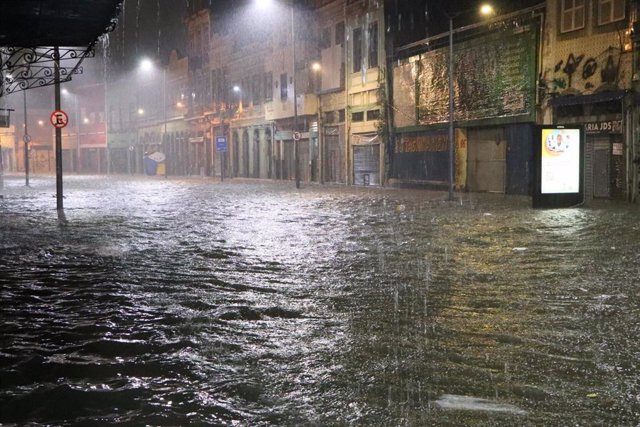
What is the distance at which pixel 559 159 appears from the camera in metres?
20.0

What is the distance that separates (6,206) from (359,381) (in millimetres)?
22061

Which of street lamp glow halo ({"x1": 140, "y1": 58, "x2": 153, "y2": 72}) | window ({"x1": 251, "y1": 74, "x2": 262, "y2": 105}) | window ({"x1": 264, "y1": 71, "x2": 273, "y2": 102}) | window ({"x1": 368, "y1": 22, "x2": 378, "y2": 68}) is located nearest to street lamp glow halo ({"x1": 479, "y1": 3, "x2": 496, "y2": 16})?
window ({"x1": 368, "y1": 22, "x2": 378, "y2": 68})

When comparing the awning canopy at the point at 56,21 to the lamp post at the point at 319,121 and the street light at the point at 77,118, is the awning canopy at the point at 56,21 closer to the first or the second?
the lamp post at the point at 319,121

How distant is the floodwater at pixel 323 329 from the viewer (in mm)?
4539

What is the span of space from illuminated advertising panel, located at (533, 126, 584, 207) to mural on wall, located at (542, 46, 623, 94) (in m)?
4.37

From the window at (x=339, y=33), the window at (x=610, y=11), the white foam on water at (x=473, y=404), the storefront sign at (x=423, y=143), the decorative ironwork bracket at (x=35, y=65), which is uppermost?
the window at (x=339, y=33)

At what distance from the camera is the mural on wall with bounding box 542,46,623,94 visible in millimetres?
23062

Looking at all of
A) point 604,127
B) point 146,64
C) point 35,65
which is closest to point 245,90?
point 146,64

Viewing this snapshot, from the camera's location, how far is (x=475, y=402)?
14.9 ft

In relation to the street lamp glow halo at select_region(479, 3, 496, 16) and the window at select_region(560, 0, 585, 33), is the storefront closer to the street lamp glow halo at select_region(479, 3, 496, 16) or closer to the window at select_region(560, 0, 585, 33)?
the window at select_region(560, 0, 585, 33)

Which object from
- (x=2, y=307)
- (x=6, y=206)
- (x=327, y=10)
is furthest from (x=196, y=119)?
(x=2, y=307)

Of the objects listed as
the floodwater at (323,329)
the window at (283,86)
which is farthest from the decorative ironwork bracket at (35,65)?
the window at (283,86)

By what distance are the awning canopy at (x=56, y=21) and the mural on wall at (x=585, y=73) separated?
16572 millimetres

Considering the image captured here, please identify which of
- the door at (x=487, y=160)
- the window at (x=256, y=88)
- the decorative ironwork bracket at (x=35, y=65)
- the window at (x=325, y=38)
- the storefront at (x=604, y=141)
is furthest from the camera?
the window at (x=256, y=88)
